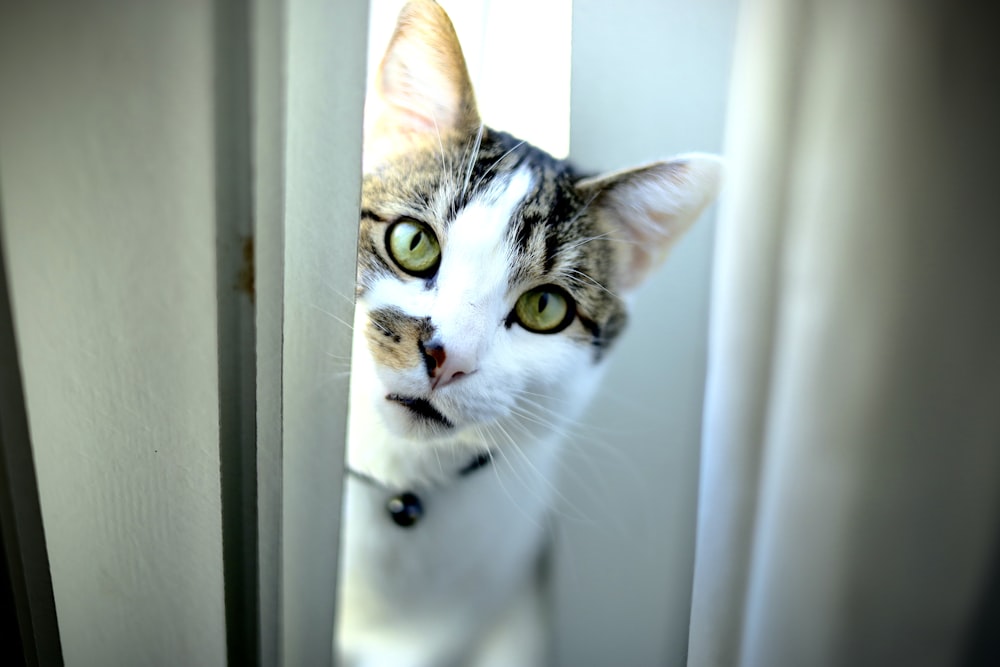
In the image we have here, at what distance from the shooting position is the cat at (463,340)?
58cm

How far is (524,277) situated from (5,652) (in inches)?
18.6

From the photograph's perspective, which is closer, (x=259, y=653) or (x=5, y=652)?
(x=5, y=652)

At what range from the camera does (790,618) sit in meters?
0.55

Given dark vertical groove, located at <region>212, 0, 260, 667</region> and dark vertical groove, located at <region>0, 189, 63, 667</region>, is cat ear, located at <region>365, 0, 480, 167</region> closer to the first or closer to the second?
dark vertical groove, located at <region>212, 0, 260, 667</region>

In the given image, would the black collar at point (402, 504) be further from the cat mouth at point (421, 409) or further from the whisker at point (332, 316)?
the whisker at point (332, 316)

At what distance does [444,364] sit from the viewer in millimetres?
565

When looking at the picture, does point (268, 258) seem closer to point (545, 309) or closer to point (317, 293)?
point (317, 293)

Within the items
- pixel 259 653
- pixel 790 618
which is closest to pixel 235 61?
pixel 259 653

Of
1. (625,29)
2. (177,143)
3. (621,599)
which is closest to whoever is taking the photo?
(177,143)

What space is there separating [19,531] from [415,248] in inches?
14.3

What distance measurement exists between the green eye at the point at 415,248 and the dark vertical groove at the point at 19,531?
11.7 inches

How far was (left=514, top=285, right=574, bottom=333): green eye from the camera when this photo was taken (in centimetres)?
62

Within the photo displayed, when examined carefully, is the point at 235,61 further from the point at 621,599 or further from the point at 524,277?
the point at 621,599

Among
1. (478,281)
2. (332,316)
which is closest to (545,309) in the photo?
(478,281)
